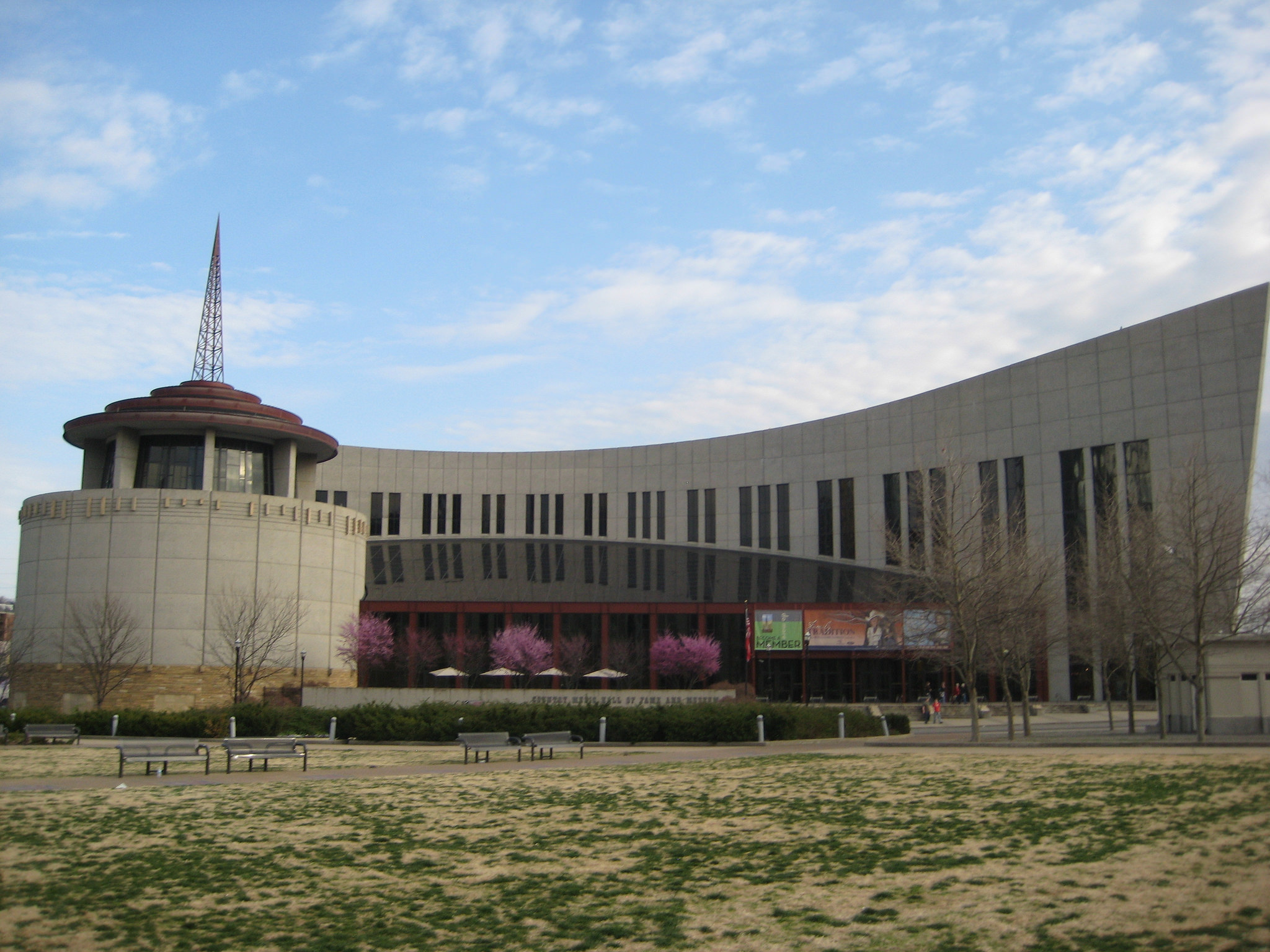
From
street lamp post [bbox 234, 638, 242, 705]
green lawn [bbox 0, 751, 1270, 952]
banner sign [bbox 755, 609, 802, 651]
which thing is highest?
banner sign [bbox 755, 609, 802, 651]

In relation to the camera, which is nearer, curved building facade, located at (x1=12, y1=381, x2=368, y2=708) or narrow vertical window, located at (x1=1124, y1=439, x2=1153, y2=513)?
curved building facade, located at (x1=12, y1=381, x2=368, y2=708)

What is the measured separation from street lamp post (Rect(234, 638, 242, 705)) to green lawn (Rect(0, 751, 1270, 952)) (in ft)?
106

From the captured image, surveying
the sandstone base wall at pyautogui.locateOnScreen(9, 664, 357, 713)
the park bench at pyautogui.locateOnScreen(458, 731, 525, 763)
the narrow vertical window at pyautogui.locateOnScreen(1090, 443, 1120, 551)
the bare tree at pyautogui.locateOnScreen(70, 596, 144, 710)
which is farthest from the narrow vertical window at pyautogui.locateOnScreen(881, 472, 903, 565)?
the park bench at pyautogui.locateOnScreen(458, 731, 525, 763)

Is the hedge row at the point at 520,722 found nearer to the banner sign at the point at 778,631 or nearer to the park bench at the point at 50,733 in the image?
the park bench at the point at 50,733

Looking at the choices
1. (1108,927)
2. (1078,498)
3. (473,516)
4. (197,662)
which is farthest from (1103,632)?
(473,516)

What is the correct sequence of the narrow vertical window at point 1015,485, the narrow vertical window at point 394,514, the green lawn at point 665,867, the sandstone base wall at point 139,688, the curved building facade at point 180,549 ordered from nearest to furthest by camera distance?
1. the green lawn at point 665,867
2. the sandstone base wall at point 139,688
3. the curved building facade at point 180,549
4. the narrow vertical window at point 1015,485
5. the narrow vertical window at point 394,514

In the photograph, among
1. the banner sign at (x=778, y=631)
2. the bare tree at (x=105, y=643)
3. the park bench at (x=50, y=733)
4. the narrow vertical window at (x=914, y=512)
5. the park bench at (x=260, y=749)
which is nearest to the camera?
the park bench at (x=260, y=749)

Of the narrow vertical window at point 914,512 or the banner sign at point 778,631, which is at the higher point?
the narrow vertical window at point 914,512

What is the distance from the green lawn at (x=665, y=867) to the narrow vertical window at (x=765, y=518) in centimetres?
6221

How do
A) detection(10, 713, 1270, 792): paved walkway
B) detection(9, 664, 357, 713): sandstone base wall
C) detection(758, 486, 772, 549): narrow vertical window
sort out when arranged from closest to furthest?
detection(10, 713, 1270, 792): paved walkway
detection(9, 664, 357, 713): sandstone base wall
detection(758, 486, 772, 549): narrow vertical window

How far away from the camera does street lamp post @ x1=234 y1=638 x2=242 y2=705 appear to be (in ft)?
165

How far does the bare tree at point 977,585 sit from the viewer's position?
3409 cm

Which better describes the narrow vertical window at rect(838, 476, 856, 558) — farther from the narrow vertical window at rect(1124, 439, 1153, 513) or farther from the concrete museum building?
the narrow vertical window at rect(1124, 439, 1153, 513)

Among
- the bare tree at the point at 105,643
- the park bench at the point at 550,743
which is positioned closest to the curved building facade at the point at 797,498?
the bare tree at the point at 105,643
